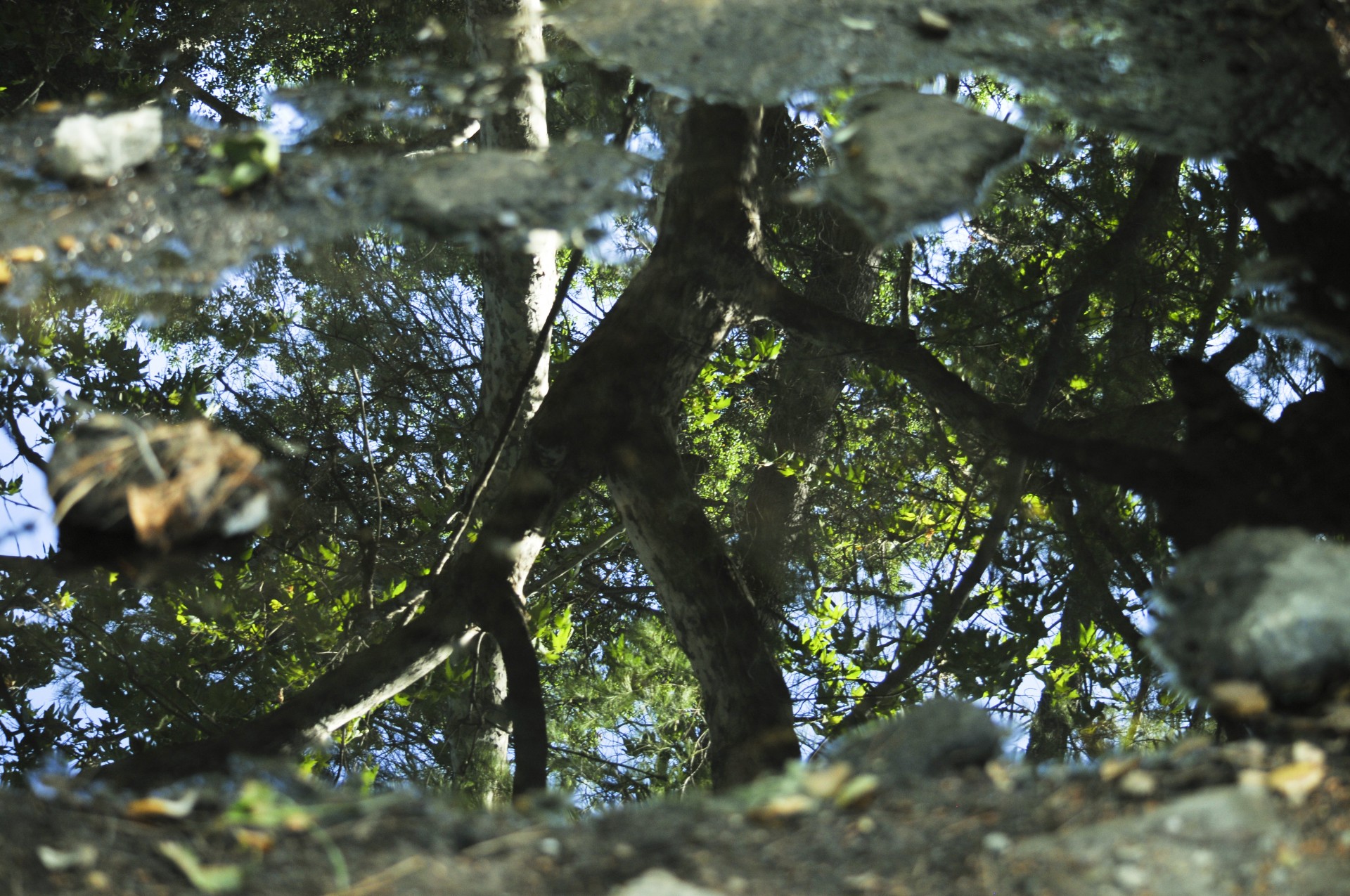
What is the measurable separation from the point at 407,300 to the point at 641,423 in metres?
1.96

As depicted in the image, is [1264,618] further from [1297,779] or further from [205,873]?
[205,873]

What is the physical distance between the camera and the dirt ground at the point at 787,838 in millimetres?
720

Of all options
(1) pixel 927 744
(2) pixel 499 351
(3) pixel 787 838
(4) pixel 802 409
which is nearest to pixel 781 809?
(3) pixel 787 838

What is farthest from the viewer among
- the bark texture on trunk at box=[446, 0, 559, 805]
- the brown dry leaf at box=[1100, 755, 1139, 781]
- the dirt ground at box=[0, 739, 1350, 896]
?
the bark texture on trunk at box=[446, 0, 559, 805]

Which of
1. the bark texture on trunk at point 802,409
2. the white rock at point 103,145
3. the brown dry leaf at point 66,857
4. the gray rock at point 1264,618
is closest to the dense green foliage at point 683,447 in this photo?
the bark texture on trunk at point 802,409

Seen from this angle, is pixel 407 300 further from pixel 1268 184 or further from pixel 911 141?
pixel 1268 184

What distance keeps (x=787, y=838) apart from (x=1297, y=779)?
393 millimetres

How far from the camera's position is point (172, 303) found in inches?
132

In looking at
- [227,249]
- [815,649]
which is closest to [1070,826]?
[227,249]

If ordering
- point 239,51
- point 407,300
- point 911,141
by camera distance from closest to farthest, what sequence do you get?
point 911,141 < point 407,300 < point 239,51

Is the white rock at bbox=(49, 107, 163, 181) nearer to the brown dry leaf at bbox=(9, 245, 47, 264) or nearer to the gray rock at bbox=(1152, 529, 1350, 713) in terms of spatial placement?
the brown dry leaf at bbox=(9, 245, 47, 264)

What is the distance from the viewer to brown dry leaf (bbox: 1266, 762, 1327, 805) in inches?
30.4

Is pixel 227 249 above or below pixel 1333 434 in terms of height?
above

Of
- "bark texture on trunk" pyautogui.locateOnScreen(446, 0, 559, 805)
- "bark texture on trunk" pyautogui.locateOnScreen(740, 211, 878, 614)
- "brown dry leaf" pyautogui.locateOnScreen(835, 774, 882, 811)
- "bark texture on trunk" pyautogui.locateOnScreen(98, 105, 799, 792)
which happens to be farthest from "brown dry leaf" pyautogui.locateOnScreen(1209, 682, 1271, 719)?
"bark texture on trunk" pyautogui.locateOnScreen(446, 0, 559, 805)
